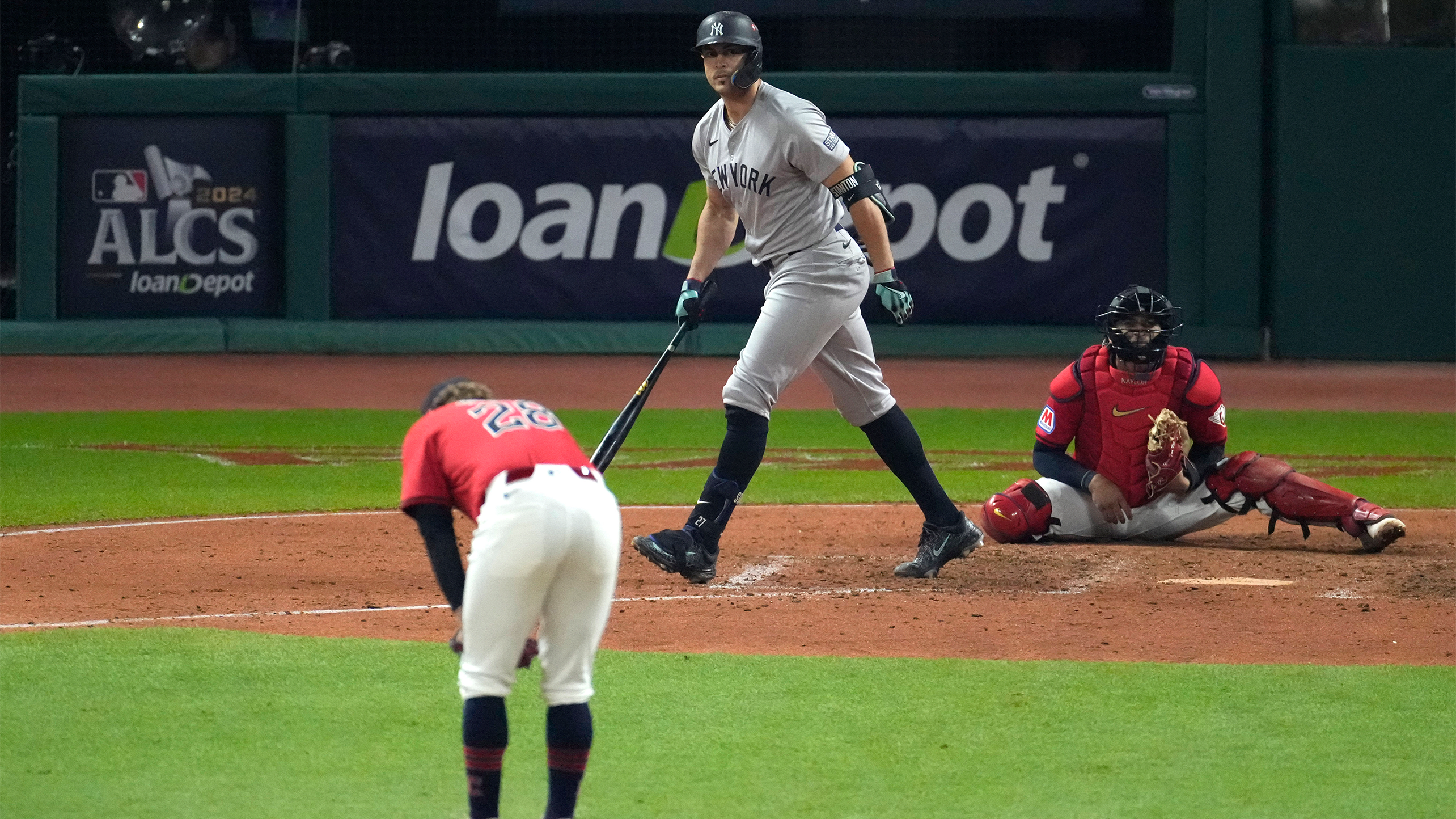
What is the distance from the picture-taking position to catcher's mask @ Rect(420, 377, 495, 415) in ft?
11.7

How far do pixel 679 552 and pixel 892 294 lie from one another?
1.13 meters

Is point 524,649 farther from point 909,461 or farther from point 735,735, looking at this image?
point 909,461

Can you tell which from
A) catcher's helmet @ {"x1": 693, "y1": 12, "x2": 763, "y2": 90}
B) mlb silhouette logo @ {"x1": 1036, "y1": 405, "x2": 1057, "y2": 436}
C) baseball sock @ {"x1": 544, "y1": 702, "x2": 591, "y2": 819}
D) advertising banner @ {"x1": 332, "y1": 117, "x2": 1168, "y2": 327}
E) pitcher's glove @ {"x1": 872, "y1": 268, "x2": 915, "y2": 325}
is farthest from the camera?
advertising banner @ {"x1": 332, "y1": 117, "x2": 1168, "y2": 327}

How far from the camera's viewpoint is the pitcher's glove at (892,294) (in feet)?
19.7

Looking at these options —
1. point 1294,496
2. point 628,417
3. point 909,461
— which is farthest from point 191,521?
point 1294,496

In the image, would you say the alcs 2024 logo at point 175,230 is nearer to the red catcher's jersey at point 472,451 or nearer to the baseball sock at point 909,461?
the baseball sock at point 909,461

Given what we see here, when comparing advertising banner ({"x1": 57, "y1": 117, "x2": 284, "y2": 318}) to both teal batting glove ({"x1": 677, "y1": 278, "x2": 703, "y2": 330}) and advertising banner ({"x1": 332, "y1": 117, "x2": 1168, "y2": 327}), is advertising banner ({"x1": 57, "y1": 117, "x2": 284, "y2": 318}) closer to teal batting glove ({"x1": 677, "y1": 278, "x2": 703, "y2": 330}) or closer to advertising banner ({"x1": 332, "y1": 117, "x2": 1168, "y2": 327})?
advertising banner ({"x1": 332, "y1": 117, "x2": 1168, "y2": 327})

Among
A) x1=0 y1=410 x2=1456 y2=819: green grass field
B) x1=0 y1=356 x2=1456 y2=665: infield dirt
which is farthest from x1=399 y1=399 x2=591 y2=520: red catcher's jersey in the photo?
x1=0 y1=356 x2=1456 y2=665: infield dirt

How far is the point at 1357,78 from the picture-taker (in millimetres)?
15695

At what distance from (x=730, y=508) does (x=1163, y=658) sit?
1664 mm

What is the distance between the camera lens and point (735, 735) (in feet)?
13.8

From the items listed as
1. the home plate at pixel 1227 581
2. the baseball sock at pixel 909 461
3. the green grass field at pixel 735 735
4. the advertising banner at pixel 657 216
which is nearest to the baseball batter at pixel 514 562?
the green grass field at pixel 735 735

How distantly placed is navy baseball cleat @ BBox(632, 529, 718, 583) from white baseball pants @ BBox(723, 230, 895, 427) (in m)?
0.49

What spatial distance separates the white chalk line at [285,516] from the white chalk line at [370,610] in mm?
2085
